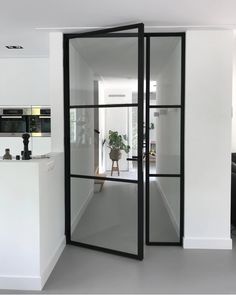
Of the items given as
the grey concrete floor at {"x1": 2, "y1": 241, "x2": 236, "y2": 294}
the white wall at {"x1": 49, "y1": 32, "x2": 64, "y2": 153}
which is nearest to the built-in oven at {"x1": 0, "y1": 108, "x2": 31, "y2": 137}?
the white wall at {"x1": 49, "y1": 32, "x2": 64, "y2": 153}

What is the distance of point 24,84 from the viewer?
5.25 meters

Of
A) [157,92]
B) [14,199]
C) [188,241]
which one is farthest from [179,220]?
[14,199]

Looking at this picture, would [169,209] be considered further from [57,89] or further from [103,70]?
[57,89]

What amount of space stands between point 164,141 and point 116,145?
989 mm

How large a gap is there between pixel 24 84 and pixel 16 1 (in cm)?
247

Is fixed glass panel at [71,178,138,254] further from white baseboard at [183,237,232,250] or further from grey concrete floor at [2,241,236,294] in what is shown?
white baseboard at [183,237,232,250]

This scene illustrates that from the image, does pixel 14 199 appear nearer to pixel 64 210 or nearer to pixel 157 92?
pixel 64 210

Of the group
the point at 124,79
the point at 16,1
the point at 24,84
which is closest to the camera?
the point at 16,1

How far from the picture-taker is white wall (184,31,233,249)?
12.4ft

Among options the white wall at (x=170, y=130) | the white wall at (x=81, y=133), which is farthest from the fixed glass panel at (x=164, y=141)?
the white wall at (x=81, y=133)

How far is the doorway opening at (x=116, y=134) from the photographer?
371cm

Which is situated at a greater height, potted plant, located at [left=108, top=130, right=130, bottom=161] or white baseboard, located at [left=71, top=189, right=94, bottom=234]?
potted plant, located at [left=108, top=130, right=130, bottom=161]

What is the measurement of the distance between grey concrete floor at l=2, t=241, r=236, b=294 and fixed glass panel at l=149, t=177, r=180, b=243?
327 mm

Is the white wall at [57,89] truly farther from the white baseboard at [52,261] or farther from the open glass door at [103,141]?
the white baseboard at [52,261]
